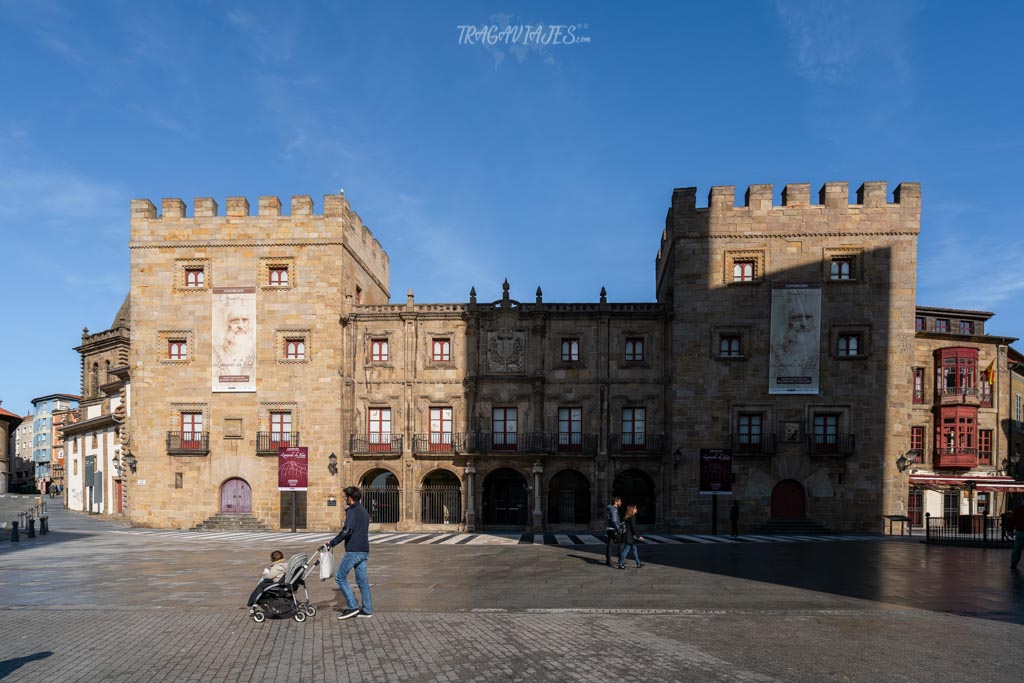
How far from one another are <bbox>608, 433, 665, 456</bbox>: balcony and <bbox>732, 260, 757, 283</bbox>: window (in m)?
8.33

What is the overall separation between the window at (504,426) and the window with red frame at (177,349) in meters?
15.5

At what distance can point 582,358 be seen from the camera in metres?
35.2

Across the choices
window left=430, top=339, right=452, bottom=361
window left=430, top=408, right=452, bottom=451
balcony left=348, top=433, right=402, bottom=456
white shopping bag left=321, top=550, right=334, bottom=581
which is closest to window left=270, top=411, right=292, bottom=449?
balcony left=348, top=433, right=402, bottom=456

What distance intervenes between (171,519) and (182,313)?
395 inches

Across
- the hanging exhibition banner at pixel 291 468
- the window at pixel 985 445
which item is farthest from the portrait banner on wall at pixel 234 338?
the window at pixel 985 445

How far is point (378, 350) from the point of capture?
35719 mm

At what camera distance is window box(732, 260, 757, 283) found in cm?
3375

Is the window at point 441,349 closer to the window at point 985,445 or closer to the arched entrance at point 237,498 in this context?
the arched entrance at point 237,498

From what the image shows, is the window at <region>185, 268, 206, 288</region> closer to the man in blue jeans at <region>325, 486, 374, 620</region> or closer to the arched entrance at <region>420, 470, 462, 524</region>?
the arched entrance at <region>420, 470, 462, 524</region>

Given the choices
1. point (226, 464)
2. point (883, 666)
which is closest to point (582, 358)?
point (226, 464)

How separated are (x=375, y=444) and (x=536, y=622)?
24150 millimetres

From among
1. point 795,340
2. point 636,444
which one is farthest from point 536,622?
point 795,340

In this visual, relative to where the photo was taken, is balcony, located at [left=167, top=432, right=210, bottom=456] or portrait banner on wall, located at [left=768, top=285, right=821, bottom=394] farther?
balcony, located at [left=167, top=432, right=210, bottom=456]

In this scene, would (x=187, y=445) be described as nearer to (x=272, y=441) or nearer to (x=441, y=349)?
(x=272, y=441)
